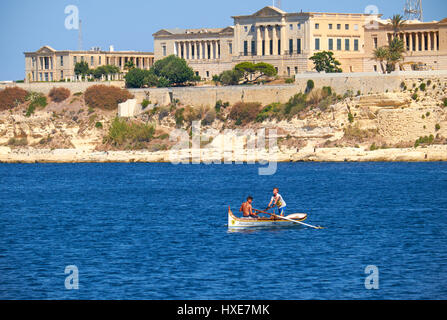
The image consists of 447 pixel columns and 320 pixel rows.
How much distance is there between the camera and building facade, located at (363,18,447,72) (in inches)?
3632

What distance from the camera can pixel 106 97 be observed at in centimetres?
10075

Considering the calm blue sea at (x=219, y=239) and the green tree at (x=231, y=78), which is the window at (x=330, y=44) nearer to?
the green tree at (x=231, y=78)

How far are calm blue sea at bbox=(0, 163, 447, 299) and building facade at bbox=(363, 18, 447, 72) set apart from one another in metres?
24.8

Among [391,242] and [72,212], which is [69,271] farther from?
[72,212]

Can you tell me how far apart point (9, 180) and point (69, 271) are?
1753 inches

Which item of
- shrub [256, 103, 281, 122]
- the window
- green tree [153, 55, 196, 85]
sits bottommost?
shrub [256, 103, 281, 122]

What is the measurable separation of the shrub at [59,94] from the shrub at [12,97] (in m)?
3.36

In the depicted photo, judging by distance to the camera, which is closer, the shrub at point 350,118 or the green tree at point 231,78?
the shrub at point 350,118

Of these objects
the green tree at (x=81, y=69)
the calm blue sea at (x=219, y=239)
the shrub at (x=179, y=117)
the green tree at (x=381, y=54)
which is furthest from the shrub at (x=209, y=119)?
the green tree at (x=81, y=69)

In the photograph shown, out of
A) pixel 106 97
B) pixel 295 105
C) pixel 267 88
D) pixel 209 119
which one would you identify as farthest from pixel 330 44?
pixel 106 97

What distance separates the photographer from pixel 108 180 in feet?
235

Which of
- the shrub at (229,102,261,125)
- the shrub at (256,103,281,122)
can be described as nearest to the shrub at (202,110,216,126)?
the shrub at (229,102,261,125)

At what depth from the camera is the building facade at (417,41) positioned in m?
92.2

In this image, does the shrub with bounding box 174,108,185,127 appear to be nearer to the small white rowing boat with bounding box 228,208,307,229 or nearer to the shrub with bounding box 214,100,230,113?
the shrub with bounding box 214,100,230,113
